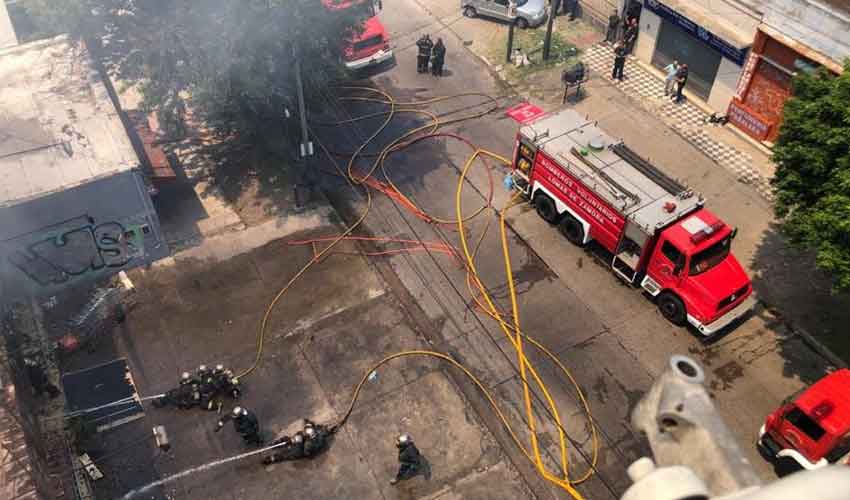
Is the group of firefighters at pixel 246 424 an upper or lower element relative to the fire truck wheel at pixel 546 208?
lower

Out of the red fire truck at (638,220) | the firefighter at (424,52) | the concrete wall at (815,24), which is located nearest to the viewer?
the red fire truck at (638,220)

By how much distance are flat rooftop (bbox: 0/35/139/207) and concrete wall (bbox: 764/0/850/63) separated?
20.8 meters

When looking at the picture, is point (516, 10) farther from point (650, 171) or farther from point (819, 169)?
point (819, 169)

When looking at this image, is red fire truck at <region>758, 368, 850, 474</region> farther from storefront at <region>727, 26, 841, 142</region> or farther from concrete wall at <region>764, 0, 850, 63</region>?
concrete wall at <region>764, 0, 850, 63</region>

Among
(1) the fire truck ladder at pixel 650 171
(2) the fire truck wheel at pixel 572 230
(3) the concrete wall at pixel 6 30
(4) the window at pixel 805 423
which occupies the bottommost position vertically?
(2) the fire truck wheel at pixel 572 230

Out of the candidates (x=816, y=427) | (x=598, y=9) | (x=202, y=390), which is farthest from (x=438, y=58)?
(x=816, y=427)

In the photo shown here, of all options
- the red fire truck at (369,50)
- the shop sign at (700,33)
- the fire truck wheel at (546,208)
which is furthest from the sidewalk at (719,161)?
the fire truck wheel at (546,208)

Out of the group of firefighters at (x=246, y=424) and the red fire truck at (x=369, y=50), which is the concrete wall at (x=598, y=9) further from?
the group of firefighters at (x=246, y=424)

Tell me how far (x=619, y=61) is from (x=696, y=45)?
2.94 metres

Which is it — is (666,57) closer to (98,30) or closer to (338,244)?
(338,244)

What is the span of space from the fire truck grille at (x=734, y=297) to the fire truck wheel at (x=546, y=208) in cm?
570

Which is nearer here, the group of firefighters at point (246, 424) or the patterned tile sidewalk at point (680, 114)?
the group of firefighters at point (246, 424)

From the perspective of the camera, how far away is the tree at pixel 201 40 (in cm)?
1902

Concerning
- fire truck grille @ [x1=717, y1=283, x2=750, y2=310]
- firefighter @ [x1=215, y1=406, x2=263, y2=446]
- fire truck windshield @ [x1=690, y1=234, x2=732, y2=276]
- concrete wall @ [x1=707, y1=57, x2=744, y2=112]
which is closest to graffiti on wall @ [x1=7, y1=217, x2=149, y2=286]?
firefighter @ [x1=215, y1=406, x2=263, y2=446]
